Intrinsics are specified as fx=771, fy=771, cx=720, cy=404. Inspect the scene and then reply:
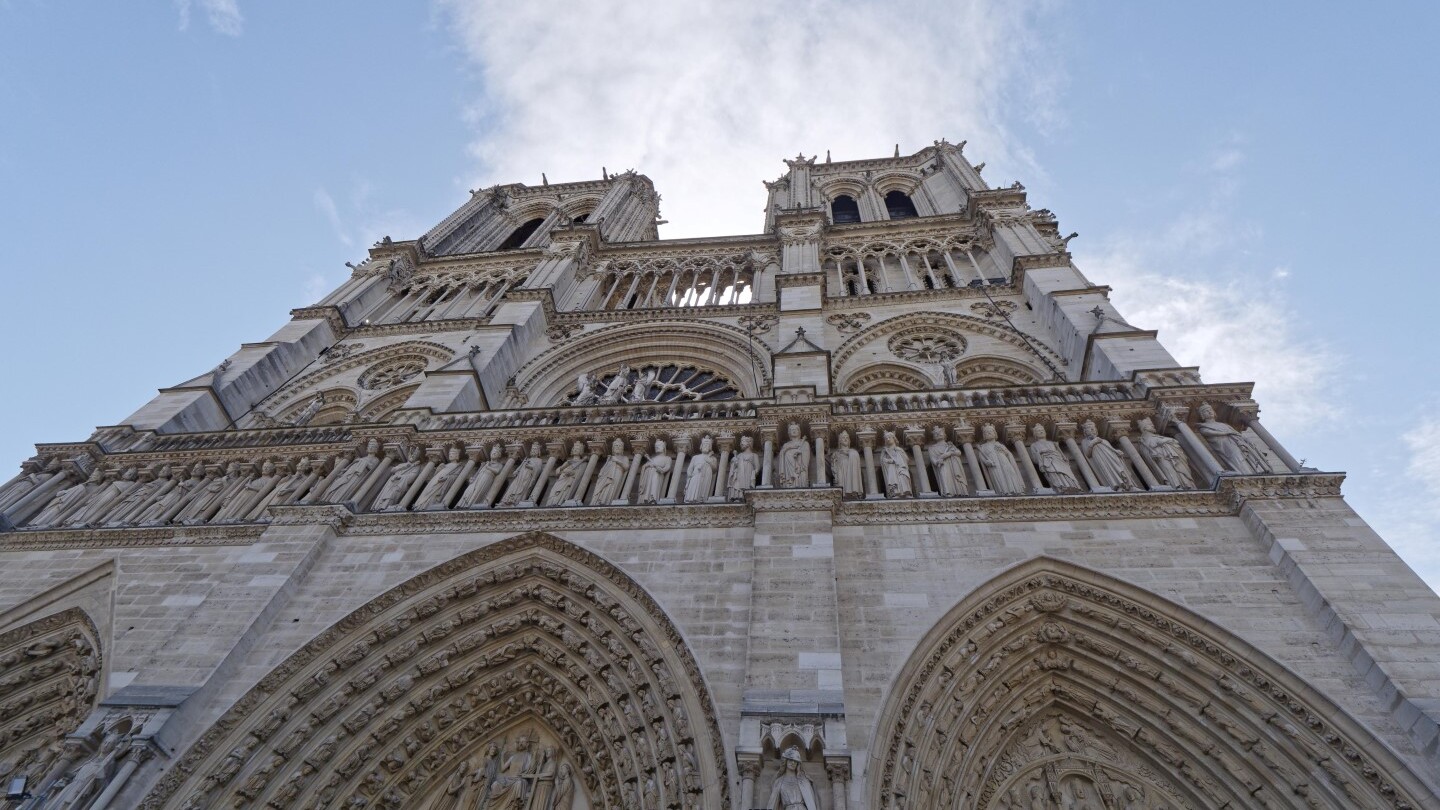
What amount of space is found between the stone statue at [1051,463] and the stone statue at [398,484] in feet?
23.5

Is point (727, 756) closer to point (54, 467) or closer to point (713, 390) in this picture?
point (713, 390)

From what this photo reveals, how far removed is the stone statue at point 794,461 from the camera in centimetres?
817

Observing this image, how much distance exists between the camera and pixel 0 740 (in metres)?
7.73

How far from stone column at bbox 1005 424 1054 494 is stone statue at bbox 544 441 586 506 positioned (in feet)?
16.4

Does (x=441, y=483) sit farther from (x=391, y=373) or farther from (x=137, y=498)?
(x=391, y=373)

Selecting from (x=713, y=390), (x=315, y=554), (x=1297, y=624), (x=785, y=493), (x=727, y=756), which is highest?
A: (x=713, y=390)

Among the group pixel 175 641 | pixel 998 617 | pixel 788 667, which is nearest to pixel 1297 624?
pixel 998 617

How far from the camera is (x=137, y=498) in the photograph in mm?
9867

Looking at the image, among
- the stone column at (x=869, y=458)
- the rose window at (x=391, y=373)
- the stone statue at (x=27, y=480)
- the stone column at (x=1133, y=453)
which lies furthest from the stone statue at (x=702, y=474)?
the stone statue at (x=27, y=480)

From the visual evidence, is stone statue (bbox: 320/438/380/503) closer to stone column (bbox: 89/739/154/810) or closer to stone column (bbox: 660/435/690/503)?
stone column (bbox: 89/739/154/810)

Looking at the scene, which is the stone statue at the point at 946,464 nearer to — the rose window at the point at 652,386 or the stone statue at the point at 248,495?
the rose window at the point at 652,386

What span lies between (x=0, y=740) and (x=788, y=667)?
805 cm

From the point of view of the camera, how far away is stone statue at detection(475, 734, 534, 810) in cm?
688

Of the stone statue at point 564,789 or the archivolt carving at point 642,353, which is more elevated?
the archivolt carving at point 642,353
